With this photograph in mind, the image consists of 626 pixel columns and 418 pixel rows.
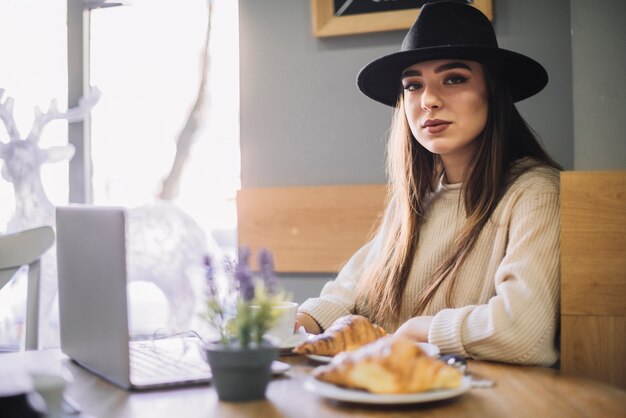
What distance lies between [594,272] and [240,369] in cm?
75

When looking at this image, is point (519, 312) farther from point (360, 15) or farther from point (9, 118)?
point (9, 118)

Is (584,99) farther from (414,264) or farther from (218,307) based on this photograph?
(218,307)

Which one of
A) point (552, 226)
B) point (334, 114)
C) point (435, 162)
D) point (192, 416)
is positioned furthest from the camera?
point (334, 114)

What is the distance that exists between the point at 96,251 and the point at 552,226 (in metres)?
0.90

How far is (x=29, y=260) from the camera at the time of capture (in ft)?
5.73

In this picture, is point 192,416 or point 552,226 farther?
point 552,226

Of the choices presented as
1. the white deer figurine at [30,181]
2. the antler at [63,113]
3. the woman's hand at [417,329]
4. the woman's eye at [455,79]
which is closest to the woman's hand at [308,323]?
the woman's hand at [417,329]

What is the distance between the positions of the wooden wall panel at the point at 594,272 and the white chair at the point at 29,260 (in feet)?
3.91

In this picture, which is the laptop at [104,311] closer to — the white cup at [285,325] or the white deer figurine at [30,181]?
the white cup at [285,325]

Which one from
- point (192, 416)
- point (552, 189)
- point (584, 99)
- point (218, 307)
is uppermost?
point (584, 99)

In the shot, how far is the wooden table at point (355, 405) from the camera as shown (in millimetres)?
868

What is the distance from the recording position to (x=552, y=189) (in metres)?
1.54

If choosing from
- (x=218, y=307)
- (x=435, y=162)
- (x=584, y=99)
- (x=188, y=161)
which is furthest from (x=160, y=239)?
(x=218, y=307)

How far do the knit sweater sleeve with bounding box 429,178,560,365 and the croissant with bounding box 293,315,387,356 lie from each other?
0.21 metres
